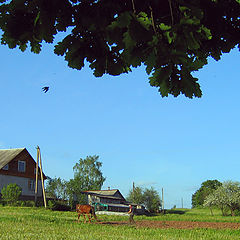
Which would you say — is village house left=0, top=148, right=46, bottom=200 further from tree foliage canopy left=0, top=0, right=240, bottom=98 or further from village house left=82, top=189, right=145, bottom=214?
tree foliage canopy left=0, top=0, right=240, bottom=98

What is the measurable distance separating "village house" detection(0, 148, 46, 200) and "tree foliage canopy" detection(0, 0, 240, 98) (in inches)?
1894

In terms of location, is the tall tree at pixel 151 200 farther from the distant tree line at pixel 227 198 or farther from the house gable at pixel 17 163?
the house gable at pixel 17 163

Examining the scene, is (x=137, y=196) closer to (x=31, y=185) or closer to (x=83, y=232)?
(x=31, y=185)

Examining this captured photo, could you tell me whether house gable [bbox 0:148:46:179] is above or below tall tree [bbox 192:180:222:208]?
above

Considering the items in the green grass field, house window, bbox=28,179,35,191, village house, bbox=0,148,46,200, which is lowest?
the green grass field

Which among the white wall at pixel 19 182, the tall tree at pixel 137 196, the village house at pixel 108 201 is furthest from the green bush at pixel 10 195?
the tall tree at pixel 137 196

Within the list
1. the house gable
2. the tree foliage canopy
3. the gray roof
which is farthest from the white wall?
the tree foliage canopy

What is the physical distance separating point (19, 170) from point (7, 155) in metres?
3.11

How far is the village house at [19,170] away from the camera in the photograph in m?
49.2

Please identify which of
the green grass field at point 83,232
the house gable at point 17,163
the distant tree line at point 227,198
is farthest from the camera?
the distant tree line at point 227,198

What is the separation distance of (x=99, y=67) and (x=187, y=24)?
4.12 ft

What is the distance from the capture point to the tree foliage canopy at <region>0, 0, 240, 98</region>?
2727 millimetres

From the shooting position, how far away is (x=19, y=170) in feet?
169

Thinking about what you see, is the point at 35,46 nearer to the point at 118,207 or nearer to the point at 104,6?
the point at 104,6
